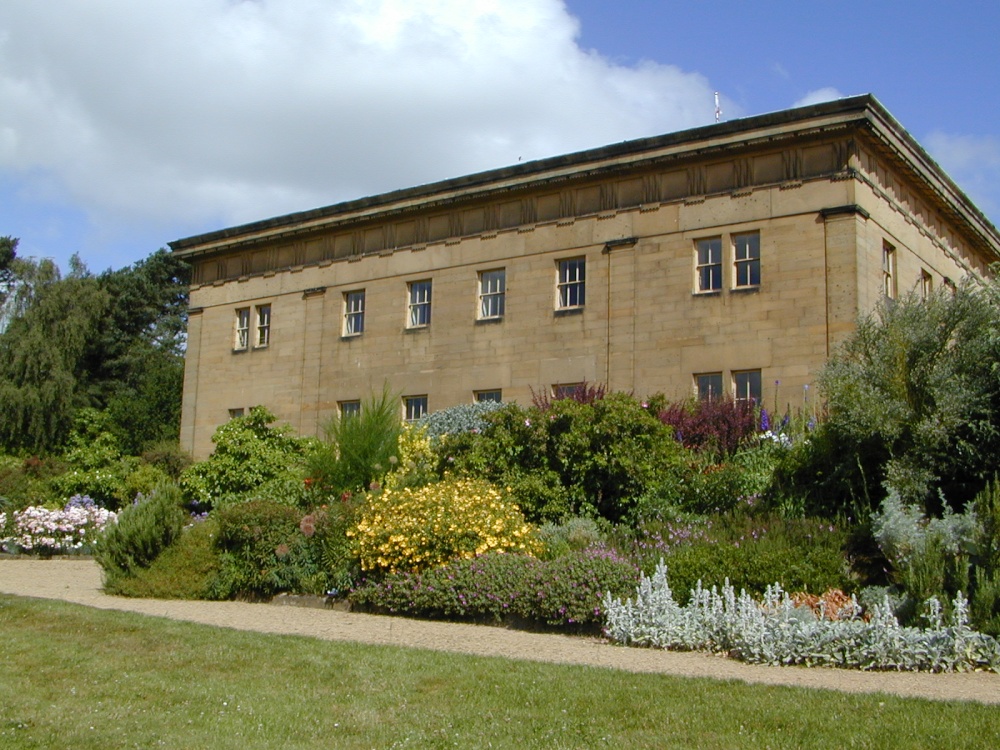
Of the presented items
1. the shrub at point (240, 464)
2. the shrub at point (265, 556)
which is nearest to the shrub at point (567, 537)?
the shrub at point (265, 556)

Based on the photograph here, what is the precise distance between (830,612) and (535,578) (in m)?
3.08

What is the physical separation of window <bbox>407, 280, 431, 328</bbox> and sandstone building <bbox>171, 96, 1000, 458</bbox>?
0.06 metres

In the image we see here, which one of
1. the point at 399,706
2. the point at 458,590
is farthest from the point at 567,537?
the point at 399,706

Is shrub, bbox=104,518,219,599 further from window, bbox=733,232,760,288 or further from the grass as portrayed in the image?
window, bbox=733,232,760,288

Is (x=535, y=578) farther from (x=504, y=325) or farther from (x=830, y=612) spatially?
(x=504, y=325)

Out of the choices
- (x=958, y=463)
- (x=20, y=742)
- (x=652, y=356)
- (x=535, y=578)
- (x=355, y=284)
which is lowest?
(x=20, y=742)

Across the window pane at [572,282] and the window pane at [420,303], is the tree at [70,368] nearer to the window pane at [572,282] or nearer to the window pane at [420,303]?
the window pane at [420,303]

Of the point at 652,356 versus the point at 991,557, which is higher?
the point at 652,356

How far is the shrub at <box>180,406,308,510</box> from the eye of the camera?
21219 millimetres

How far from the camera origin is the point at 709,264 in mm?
23469

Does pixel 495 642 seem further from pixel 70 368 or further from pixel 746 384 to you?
pixel 70 368

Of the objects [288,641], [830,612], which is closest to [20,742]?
[288,641]

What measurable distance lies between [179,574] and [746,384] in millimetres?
12712

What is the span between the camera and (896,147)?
2266cm
